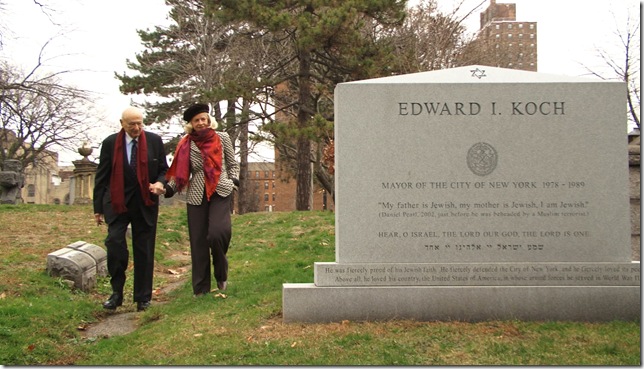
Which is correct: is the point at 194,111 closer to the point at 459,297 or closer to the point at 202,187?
the point at 202,187

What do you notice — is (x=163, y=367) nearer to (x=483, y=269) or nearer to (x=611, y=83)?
(x=483, y=269)

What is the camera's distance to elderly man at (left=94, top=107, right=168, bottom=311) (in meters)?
6.48

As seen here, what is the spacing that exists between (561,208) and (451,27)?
20450 millimetres

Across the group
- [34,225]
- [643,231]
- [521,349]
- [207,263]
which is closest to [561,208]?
[643,231]

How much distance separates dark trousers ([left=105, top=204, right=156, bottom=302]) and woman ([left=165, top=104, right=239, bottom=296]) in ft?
1.32

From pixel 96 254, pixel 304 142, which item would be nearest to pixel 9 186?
pixel 304 142

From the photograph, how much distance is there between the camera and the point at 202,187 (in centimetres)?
661

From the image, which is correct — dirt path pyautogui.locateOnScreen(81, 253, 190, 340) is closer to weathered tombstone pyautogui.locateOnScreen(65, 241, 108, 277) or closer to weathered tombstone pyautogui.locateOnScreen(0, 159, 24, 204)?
weathered tombstone pyautogui.locateOnScreen(65, 241, 108, 277)

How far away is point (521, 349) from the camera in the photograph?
451cm

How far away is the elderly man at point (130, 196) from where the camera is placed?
6484 mm

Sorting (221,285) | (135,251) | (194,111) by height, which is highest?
(194,111)

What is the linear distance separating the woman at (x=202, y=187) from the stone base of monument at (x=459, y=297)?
1435 mm

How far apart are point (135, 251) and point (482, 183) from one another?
Answer: 346 centimetres

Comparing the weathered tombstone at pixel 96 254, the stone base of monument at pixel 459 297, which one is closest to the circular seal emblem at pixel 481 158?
the stone base of monument at pixel 459 297
